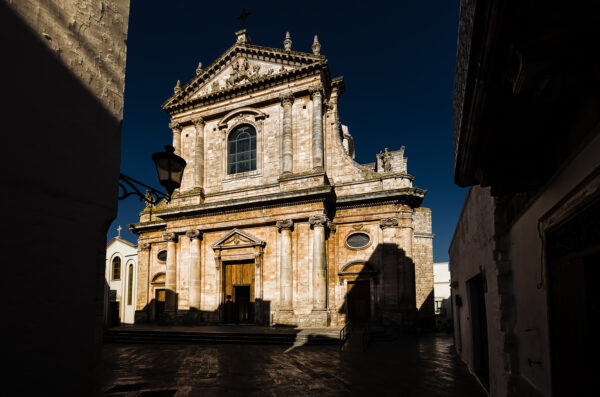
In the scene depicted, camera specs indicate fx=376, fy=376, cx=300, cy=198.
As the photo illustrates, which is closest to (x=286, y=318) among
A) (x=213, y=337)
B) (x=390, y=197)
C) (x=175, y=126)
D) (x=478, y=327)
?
(x=213, y=337)

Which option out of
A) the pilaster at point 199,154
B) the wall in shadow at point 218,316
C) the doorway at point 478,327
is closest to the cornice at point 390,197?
the wall in shadow at point 218,316

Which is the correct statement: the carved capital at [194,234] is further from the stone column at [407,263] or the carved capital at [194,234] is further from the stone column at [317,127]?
the stone column at [407,263]

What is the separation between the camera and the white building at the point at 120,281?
1110 inches

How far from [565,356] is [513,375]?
1.96 meters

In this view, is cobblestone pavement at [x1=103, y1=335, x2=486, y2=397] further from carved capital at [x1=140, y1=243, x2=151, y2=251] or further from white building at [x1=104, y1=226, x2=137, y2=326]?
white building at [x1=104, y1=226, x2=137, y2=326]

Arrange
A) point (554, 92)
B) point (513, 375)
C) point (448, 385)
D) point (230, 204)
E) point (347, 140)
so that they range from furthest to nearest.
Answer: point (347, 140), point (230, 204), point (448, 385), point (513, 375), point (554, 92)

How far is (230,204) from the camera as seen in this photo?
20.0 metres

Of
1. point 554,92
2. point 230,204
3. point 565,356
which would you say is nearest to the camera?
point 554,92

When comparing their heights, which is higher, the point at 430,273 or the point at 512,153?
the point at 512,153

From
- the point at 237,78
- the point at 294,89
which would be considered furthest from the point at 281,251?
the point at 237,78

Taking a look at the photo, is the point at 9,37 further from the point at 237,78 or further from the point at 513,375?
the point at 237,78

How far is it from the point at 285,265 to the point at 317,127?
7.37 m

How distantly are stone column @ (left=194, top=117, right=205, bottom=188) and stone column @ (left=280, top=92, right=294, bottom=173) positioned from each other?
5383 mm

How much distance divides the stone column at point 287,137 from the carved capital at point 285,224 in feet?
8.99
